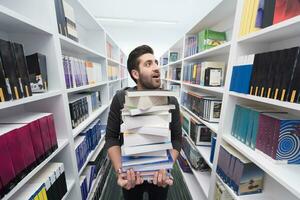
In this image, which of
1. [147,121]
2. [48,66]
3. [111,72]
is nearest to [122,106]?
[147,121]

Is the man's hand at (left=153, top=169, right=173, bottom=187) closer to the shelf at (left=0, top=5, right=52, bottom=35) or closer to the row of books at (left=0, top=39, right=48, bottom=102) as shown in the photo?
the row of books at (left=0, top=39, right=48, bottom=102)

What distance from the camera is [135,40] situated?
17.3 feet

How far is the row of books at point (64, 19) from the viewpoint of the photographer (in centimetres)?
106

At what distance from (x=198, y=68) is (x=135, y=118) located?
4.07 feet

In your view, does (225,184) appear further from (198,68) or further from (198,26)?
(198,26)

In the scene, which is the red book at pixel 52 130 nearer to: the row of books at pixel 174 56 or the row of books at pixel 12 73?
the row of books at pixel 12 73

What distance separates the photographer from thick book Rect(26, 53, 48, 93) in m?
0.82

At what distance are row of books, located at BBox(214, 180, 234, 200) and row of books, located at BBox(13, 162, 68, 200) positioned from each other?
1156 millimetres

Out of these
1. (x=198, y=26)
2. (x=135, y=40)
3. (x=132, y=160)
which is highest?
(x=135, y=40)

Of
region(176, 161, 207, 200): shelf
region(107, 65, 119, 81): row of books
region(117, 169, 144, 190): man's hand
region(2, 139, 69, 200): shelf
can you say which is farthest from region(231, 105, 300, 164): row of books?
region(107, 65, 119, 81): row of books

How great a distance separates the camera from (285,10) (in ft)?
2.36

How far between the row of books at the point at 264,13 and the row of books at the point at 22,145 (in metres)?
1.33

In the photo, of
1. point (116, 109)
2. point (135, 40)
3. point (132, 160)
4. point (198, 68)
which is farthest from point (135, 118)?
point (135, 40)

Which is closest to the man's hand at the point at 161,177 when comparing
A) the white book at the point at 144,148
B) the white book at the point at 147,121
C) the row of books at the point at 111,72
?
the white book at the point at 144,148
